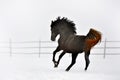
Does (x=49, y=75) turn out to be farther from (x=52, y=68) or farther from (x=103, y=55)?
(x=103, y=55)

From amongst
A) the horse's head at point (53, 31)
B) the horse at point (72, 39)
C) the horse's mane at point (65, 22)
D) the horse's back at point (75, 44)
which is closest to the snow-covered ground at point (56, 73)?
the horse at point (72, 39)

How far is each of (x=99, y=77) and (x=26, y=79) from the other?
1592mm

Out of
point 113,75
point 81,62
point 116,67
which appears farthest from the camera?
point 81,62

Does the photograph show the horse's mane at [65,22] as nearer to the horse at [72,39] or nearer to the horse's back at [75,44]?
the horse at [72,39]

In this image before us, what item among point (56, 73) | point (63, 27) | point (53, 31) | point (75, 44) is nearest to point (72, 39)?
point (75, 44)

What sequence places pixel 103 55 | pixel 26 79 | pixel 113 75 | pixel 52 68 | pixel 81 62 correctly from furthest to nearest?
pixel 103 55 < pixel 81 62 < pixel 52 68 < pixel 113 75 < pixel 26 79

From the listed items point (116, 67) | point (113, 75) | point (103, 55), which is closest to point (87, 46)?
point (113, 75)

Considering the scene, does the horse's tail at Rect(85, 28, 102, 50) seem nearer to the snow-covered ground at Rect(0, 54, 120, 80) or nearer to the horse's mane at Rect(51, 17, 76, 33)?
the horse's mane at Rect(51, 17, 76, 33)

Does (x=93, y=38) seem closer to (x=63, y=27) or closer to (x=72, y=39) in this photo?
(x=72, y=39)

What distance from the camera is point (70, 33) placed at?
7.26 m

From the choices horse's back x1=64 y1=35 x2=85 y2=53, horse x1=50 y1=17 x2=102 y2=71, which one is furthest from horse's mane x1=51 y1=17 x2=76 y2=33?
horse's back x1=64 y1=35 x2=85 y2=53

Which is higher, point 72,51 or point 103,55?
point 72,51

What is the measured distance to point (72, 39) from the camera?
7.14 metres

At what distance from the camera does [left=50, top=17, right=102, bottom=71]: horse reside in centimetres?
695
